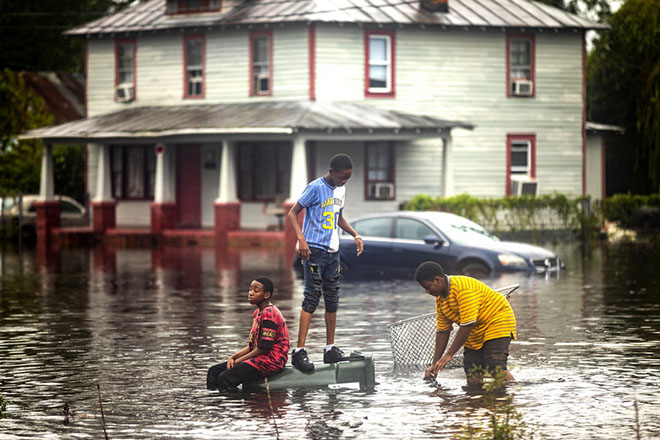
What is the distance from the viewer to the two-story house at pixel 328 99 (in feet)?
123

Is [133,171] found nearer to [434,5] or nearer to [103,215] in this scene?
[103,215]

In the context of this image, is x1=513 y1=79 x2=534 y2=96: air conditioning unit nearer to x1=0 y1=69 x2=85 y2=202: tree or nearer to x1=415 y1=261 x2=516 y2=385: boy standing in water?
x1=0 y1=69 x2=85 y2=202: tree

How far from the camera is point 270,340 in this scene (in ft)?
33.6

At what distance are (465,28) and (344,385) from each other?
96.4ft

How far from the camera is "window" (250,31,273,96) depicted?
38375 mm

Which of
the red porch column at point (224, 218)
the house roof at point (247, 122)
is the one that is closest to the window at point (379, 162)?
the house roof at point (247, 122)

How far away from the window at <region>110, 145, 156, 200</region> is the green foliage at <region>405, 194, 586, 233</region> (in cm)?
1133

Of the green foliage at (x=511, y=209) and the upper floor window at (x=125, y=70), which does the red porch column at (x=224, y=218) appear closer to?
the green foliage at (x=511, y=209)

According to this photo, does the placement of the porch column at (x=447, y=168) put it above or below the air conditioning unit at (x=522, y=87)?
below

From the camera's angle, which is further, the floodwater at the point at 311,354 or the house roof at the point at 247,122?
the house roof at the point at 247,122

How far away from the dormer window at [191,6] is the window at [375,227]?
1763 centimetres

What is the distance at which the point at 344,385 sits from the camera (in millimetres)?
10820

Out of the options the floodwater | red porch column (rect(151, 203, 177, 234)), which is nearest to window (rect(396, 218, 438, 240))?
the floodwater

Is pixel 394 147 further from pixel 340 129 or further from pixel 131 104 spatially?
pixel 131 104
